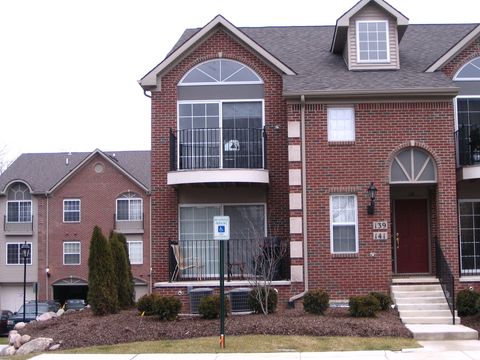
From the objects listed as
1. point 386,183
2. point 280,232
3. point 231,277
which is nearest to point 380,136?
point 386,183

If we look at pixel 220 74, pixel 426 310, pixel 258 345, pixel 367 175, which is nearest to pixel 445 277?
pixel 426 310

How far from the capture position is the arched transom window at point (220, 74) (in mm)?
19781

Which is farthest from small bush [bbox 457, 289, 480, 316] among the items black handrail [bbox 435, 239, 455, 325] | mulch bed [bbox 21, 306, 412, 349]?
mulch bed [bbox 21, 306, 412, 349]

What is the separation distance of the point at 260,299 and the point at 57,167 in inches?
1384

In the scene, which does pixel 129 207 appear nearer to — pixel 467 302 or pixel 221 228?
pixel 467 302

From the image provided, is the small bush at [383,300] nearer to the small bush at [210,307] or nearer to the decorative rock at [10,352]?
the small bush at [210,307]

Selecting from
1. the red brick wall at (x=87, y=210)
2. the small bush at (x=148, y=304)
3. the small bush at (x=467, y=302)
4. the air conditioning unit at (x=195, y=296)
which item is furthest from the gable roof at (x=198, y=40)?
the red brick wall at (x=87, y=210)

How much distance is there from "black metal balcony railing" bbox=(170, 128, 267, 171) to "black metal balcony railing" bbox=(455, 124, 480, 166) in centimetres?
529

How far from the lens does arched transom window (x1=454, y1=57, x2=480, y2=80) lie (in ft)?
63.7

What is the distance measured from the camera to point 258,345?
528 inches

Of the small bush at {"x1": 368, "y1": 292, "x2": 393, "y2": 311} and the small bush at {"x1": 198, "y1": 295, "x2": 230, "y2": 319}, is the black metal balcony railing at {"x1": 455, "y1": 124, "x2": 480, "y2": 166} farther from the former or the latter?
the small bush at {"x1": 198, "y1": 295, "x2": 230, "y2": 319}

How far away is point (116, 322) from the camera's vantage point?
16.0 m

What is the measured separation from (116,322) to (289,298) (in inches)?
179

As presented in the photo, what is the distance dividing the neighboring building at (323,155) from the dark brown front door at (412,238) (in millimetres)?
28
